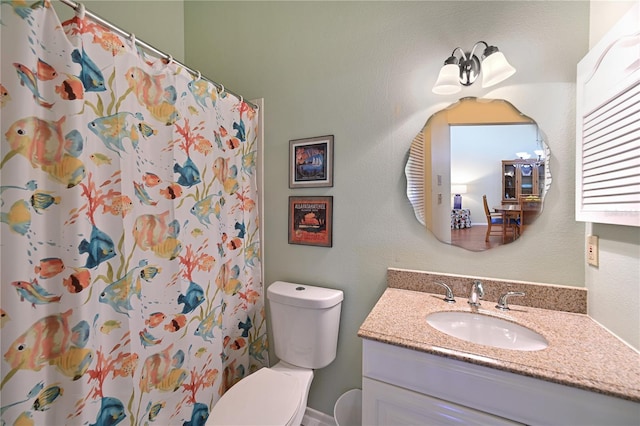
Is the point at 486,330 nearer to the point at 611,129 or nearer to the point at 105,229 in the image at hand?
the point at 611,129

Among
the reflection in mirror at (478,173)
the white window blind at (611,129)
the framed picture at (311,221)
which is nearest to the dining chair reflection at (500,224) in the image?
the reflection in mirror at (478,173)

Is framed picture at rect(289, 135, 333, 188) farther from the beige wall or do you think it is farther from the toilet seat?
the beige wall

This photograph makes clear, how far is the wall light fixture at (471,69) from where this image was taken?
114 cm

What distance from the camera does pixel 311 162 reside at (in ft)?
5.24

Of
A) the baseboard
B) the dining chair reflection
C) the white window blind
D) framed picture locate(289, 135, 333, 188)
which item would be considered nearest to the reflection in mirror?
the dining chair reflection

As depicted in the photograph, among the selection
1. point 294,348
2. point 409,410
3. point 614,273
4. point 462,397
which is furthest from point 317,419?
point 614,273

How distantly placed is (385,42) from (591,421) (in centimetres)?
167

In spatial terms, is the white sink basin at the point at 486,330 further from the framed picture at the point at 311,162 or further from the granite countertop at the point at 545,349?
the framed picture at the point at 311,162

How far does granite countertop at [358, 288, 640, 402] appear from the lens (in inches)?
27.6

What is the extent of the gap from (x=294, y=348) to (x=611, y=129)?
1610mm

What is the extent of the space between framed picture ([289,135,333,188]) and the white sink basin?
35.2 inches

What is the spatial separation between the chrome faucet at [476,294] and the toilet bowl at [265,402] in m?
0.90

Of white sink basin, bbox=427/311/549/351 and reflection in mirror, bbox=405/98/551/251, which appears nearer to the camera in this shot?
white sink basin, bbox=427/311/549/351

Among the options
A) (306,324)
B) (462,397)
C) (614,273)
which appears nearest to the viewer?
(462,397)
